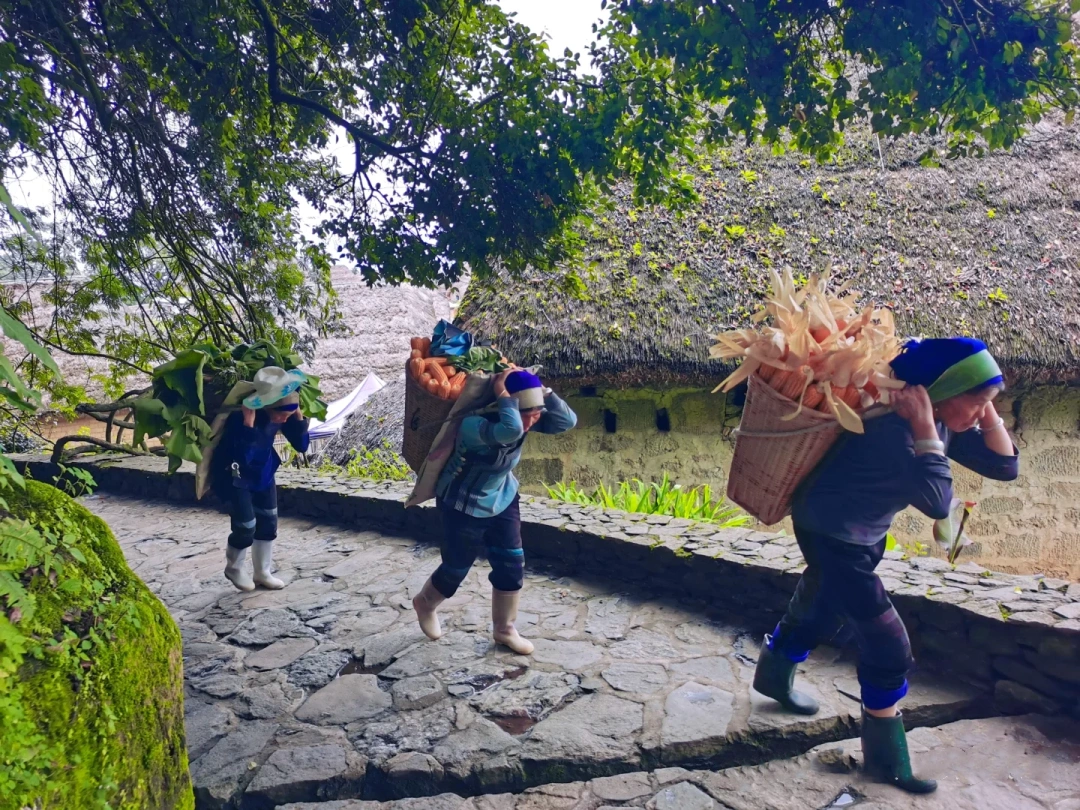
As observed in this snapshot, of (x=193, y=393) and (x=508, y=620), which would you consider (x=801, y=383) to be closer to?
(x=508, y=620)

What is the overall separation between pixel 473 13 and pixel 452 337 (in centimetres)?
207

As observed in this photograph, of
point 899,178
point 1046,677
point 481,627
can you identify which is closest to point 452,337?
point 481,627

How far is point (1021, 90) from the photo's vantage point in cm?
273

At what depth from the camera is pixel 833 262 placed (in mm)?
6504

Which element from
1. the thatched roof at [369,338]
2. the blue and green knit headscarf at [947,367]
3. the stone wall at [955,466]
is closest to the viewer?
the blue and green knit headscarf at [947,367]

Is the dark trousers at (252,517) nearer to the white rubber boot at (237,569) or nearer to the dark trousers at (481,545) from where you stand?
the white rubber boot at (237,569)

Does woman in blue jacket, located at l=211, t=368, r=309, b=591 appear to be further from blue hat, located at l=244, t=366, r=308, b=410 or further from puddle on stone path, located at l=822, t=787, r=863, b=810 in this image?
puddle on stone path, located at l=822, t=787, r=863, b=810

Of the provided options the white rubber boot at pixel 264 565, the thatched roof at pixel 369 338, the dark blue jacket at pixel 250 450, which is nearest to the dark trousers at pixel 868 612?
the dark blue jacket at pixel 250 450

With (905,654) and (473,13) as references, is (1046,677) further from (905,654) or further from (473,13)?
(473,13)

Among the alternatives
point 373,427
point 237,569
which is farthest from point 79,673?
point 373,427

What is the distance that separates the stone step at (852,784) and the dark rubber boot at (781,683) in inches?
6.6

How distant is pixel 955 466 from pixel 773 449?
5063 millimetres

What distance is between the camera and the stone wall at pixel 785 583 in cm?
260

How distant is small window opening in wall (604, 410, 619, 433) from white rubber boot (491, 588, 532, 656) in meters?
3.68
